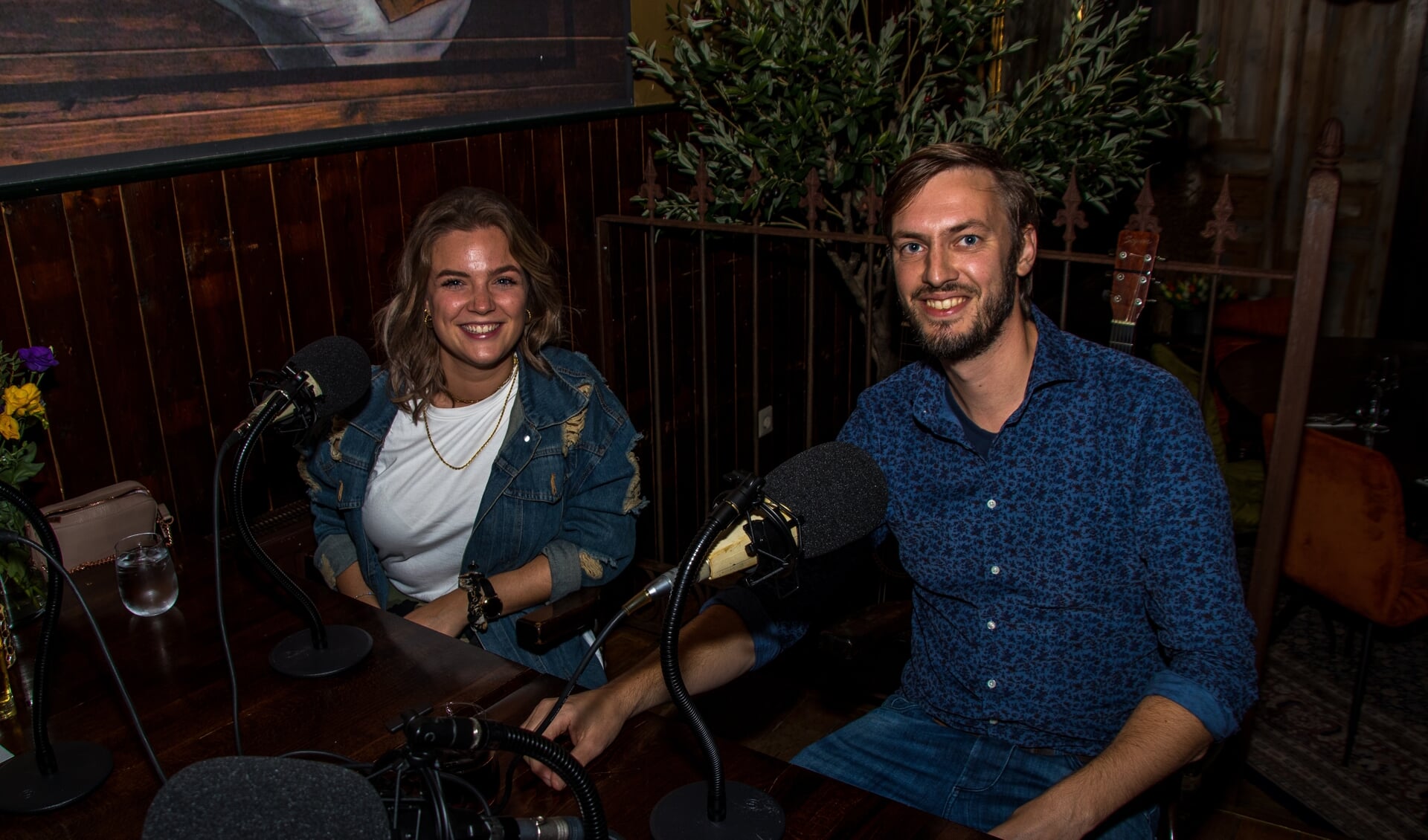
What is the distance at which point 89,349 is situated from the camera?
2.37 metres

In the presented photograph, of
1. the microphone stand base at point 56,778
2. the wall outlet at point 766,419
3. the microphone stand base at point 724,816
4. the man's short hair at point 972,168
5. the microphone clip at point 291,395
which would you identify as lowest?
the wall outlet at point 766,419

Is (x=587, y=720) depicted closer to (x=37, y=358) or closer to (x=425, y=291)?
(x=425, y=291)

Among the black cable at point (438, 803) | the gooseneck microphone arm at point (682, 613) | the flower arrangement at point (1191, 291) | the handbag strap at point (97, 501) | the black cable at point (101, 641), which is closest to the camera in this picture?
the black cable at point (438, 803)

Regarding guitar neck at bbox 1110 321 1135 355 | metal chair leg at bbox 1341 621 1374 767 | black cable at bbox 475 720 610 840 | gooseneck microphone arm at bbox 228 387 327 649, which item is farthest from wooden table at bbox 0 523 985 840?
metal chair leg at bbox 1341 621 1374 767

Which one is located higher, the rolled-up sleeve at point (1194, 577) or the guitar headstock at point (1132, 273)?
the guitar headstock at point (1132, 273)

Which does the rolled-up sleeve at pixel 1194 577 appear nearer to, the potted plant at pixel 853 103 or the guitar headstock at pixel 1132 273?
the guitar headstock at pixel 1132 273

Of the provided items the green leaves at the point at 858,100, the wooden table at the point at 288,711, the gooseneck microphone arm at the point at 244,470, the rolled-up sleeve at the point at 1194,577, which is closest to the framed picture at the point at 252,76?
the green leaves at the point at 858,100

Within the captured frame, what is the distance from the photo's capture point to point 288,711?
1.46 metres

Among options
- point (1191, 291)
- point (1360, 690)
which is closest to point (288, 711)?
point (1360, 690)

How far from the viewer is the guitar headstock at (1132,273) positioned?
2078 millimetres

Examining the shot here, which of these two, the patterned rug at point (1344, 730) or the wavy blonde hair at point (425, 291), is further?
the patterned rug at point (1344, 730)

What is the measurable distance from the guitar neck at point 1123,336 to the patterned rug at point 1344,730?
1444 mm

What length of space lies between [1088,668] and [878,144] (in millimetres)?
2065

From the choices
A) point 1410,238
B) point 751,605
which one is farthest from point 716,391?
point 1410,238
